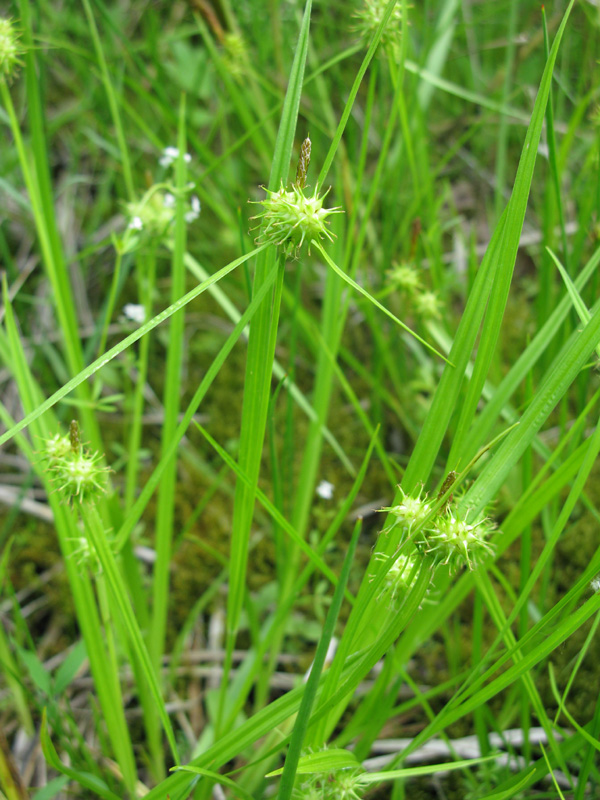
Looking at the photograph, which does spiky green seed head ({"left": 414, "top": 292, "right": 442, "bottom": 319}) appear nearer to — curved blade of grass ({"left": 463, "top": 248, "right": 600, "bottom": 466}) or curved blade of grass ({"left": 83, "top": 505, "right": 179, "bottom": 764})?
curved blade of grass ({"left": 463, "top": 248, "right": 600, "bottom": 466})

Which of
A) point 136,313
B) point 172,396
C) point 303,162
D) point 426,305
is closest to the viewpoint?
point 303,162

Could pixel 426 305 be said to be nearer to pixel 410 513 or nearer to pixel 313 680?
pixel 410 513

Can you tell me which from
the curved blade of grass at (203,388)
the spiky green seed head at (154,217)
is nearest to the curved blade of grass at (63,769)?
the curved blade of grass at (203,388)

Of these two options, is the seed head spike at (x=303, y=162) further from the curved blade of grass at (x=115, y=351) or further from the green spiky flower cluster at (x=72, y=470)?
the green spiky flower cluster at (x=72, y=470)

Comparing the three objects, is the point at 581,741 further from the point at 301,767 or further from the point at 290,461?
the point at 290,461

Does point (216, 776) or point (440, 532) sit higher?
point (440, 532)

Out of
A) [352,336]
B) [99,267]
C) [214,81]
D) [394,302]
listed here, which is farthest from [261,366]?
[214,81]

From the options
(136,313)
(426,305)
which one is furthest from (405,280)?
(136,313)
